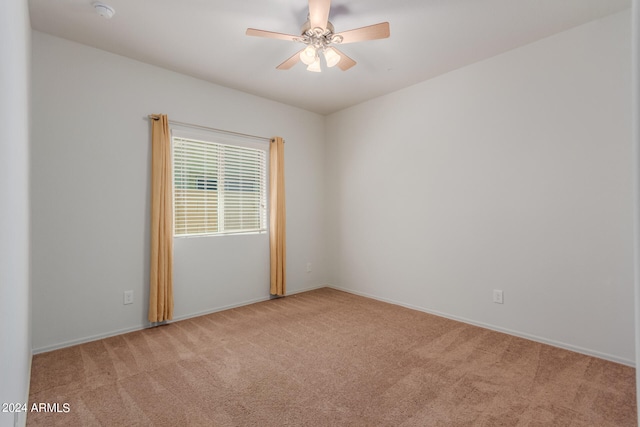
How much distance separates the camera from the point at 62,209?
2680 millimetres

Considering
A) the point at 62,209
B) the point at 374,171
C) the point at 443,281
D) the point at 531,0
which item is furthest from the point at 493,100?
the point at 62,209

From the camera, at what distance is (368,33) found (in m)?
2.23

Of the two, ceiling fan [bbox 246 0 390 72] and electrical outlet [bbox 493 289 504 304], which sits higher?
ceiling fan [bbox 246 0 390 72]

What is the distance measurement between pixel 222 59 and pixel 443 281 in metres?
3.36

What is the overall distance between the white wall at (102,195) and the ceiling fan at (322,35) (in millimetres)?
1566

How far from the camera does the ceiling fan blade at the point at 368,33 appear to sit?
2.15m

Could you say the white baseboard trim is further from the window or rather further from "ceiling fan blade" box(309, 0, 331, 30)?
"ceiling fan blade" box(309, 0, 331, 30)

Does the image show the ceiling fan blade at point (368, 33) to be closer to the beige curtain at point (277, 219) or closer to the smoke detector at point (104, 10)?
the smoke detector at point (104, 10)

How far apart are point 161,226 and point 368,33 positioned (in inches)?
104

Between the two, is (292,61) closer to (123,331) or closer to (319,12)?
(319,12)

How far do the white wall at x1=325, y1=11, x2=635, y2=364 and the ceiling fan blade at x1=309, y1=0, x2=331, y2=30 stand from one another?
6.23 feet

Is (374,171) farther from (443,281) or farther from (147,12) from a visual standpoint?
(147,12)

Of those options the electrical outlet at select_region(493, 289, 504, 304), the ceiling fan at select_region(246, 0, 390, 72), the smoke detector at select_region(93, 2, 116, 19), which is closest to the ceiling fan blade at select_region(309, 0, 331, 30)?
the ceiling fan at select_region(246, 0, 390, 72)

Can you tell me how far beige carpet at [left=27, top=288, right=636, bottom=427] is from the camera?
5.83ft
